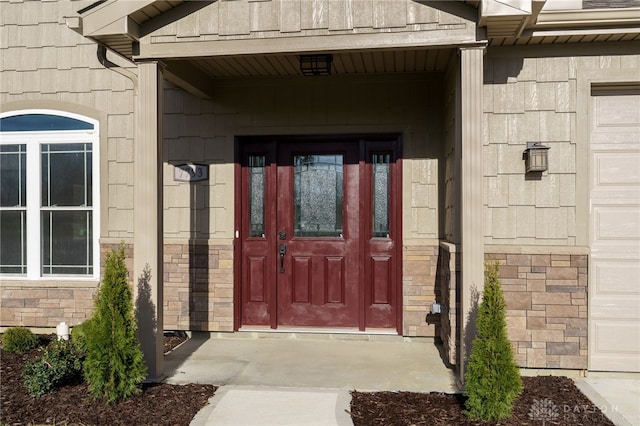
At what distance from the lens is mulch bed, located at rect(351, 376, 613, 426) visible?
3553 millimetres

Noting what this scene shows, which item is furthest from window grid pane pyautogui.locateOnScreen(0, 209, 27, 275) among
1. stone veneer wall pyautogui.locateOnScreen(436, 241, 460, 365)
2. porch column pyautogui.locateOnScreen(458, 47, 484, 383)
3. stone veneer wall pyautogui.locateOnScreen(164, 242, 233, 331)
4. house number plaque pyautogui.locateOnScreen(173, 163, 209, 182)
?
porch column pyautogui.locateOnScreen(458, 47, 484, 383)

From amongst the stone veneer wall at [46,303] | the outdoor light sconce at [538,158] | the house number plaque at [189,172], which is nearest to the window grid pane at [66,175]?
the stone veneer wall at [46,303]

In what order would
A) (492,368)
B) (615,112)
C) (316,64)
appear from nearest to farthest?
(492,368), (615,112), (316,64)

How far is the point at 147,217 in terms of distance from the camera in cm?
436

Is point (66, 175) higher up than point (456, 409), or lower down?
higher up

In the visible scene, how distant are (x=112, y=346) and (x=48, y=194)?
10.00 ft

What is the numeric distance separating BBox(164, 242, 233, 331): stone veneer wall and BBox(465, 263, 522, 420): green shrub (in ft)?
10.2

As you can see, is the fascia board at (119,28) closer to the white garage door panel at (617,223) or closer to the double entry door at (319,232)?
the double entry door at (319,232)

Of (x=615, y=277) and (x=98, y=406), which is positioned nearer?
(x=98, y=406)

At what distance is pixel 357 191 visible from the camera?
226 inches

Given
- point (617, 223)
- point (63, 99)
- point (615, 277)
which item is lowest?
point (615, 277)

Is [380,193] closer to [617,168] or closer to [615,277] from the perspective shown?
[617,168]

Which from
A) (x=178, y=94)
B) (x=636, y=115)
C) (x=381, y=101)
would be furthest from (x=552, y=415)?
(x=178, y=94)

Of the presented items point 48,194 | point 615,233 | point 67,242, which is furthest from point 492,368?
point 48,194
